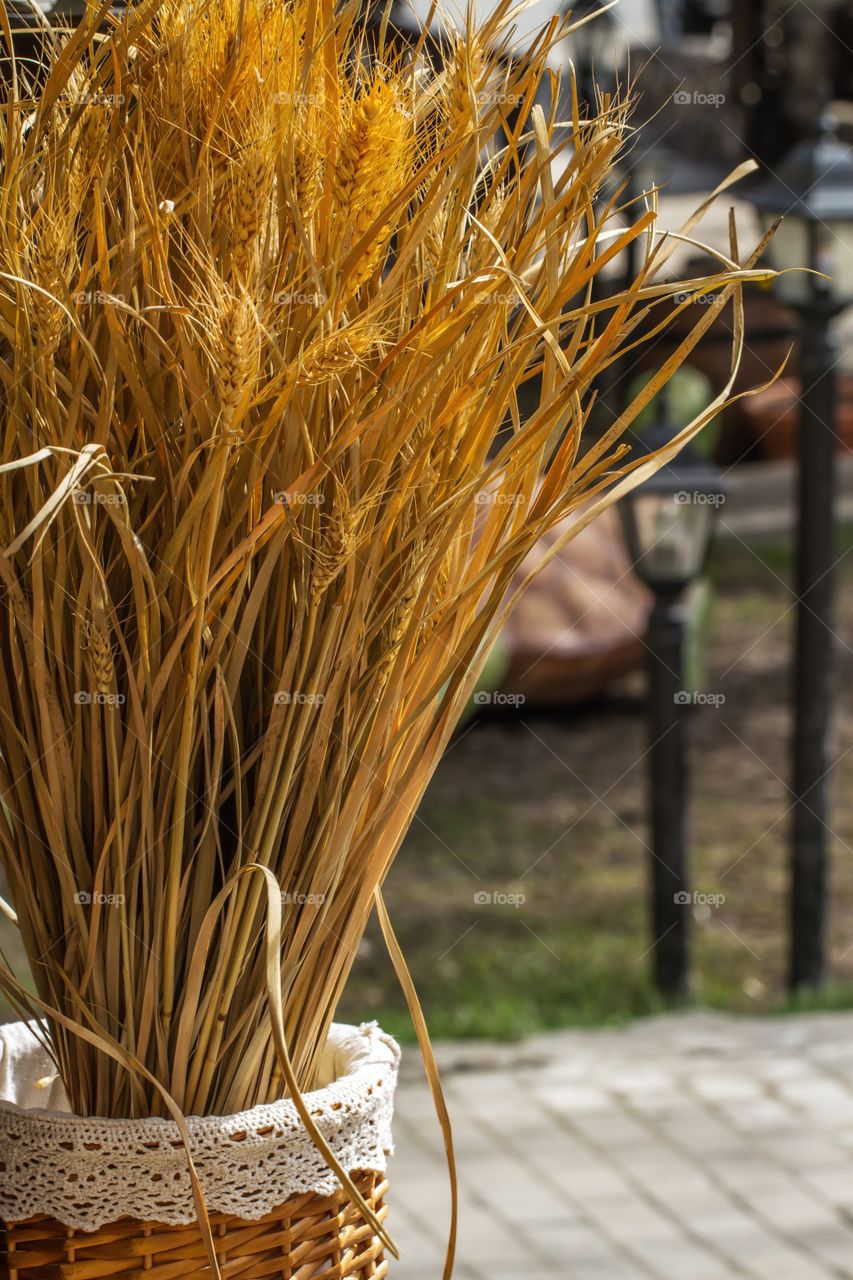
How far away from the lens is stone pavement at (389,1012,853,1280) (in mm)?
2232

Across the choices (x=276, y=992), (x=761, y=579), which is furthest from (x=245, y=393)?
(x=761, y=579)

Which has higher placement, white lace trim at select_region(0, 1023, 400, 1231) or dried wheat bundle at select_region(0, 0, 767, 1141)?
dried wheat bundle at select_region(0, 0, 767, 1141)

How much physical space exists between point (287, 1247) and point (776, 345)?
209 inches

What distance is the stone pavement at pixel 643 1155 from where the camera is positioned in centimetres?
223

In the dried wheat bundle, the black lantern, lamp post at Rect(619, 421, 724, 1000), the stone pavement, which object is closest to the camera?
the dried wheat bundle

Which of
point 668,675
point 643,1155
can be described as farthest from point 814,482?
point 643,1155

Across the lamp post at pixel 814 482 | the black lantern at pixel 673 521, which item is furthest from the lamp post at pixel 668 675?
the lamp post at pixel 814 482

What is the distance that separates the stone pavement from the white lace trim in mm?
1635

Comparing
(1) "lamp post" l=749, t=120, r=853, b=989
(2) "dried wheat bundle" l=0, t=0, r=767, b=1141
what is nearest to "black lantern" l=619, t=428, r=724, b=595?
(1) "lamp post" l=749, t=120, r=853, b=989

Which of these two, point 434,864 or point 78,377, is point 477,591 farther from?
point 434,864

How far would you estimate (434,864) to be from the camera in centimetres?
443

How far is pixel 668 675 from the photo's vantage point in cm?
337

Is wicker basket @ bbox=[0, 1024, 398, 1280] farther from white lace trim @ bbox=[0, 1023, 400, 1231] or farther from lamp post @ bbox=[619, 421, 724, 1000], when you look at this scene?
lamp post @ bbox=[619, 421, 724, 1000]

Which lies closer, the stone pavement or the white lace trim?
the white lace trim
